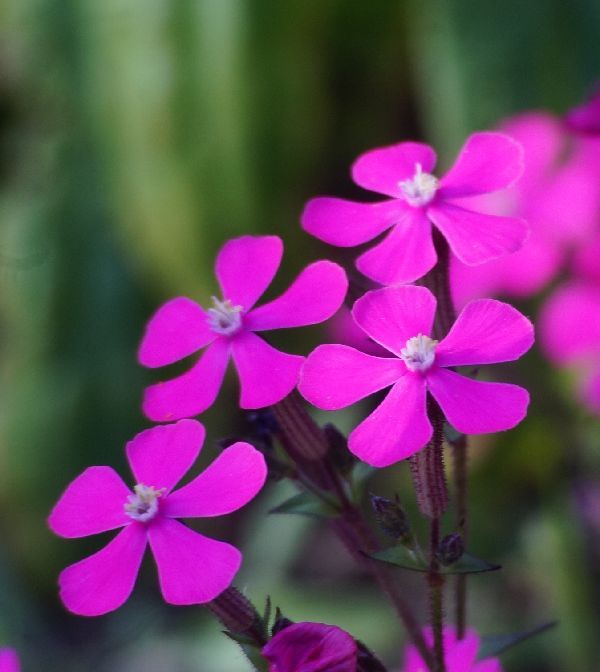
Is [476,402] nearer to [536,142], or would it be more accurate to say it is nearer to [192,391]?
[192,391]

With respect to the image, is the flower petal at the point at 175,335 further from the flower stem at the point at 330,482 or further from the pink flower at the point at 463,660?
the pink flower at the point at 463,660

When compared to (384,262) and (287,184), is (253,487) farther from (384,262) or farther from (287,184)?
(287,184)

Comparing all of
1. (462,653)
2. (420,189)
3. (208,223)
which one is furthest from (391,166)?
(208,223)

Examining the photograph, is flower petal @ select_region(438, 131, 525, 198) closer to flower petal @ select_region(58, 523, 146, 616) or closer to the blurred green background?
flower petal @ select_region(58, 523, 146, 616)

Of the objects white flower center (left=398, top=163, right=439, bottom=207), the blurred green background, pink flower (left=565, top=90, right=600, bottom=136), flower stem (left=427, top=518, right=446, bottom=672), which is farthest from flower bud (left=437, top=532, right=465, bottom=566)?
the blurred green background

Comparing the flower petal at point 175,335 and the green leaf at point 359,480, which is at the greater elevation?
the flower petal at point 175,335

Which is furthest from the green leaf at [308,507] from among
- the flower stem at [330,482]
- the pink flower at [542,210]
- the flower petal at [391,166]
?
the pink flower at [542,210]
